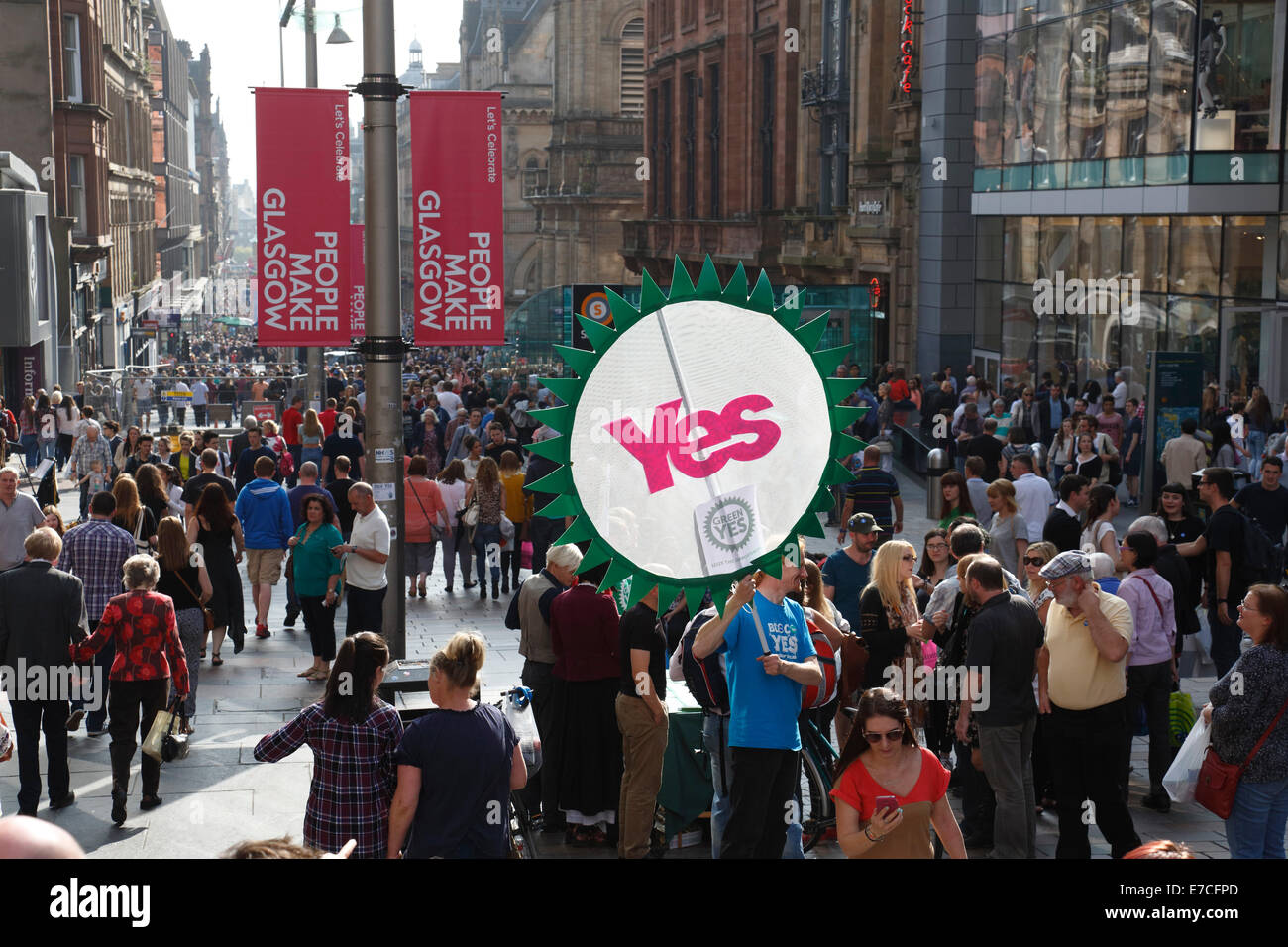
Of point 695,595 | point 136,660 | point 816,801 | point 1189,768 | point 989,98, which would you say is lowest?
point 816,801

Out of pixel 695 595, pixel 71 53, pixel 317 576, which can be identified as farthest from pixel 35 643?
pixel 71 53

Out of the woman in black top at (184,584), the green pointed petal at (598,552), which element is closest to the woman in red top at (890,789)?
the green pointed petal at (598,552)

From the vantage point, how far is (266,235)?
36.9ft

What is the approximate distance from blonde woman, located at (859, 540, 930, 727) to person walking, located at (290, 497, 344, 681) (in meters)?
5.04

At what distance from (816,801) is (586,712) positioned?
1386 millimetres

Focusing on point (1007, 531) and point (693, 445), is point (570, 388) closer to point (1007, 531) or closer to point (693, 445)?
point (693, 445)

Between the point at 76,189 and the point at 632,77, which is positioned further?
the point at 632,77

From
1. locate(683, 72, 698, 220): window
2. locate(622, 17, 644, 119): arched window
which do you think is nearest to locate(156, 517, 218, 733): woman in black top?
locate(683, 72, 698, 220): window

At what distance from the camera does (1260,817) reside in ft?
24.0

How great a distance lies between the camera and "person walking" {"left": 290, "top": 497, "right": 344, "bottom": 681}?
1253 cm

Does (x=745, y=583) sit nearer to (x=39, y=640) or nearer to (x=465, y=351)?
(x=39, y=640)

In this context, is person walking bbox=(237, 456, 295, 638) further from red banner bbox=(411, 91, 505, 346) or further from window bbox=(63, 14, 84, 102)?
window bbox=(63, 14, 84, 102)
